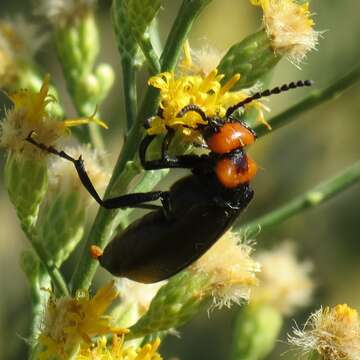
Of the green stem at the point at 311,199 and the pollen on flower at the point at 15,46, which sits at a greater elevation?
the pollen on flower at the point at 15,46

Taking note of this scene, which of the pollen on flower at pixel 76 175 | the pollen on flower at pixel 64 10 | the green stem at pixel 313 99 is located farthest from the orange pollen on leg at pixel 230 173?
the pollen on flower at pixel 64 10

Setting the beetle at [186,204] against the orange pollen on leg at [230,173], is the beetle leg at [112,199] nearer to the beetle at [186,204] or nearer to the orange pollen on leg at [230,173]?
the beetle at [186,204]

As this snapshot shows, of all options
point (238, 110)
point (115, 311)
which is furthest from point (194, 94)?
point (115, 311)

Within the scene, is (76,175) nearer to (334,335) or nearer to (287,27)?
(287,27)

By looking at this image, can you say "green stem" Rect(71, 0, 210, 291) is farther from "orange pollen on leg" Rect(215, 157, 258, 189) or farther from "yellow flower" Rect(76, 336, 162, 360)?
"orange pollen on leg" Rect(215, 157, 258, 189)

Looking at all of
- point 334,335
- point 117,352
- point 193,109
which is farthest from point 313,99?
point 117,352

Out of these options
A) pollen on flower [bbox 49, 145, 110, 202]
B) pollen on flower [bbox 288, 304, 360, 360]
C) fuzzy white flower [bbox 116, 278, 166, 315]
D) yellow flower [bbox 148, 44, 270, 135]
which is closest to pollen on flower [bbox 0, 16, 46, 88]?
pollen on flower [bbox 49, 145, 110, 202]

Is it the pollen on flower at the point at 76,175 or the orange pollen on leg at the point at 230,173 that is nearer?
the orange pollen on leg at the point at 230,173
